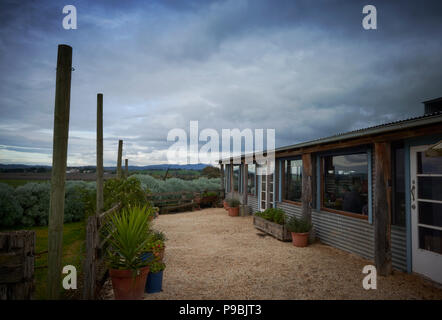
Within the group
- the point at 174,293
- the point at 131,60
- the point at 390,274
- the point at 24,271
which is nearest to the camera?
the point at 24,271

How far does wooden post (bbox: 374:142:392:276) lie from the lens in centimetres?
416

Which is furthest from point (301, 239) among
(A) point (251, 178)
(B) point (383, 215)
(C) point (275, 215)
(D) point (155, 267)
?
(A) point (251, 178)

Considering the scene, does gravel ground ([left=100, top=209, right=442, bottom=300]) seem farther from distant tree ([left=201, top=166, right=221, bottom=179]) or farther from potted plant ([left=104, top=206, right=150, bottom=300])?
distant tree ([left=201, top=166, right=221, bottom=179])

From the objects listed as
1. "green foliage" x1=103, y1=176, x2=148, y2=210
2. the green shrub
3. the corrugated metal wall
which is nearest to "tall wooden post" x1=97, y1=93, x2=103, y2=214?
"green foliage" x1=103, y1=176, x2=148, y2=210

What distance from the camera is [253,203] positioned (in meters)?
11.5

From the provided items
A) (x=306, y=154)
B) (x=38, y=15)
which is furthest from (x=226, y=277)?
(x=38, y=15)

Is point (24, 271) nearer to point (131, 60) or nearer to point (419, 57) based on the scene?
point (131, 60)

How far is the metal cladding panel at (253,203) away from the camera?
11.1 metres

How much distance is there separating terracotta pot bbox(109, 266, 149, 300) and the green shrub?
661cm

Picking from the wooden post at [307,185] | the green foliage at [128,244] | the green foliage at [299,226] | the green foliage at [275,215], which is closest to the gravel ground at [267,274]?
the green foliage at [299,226]

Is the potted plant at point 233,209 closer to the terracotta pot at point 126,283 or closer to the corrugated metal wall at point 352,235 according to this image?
the corrugated metal wall at point 352,235

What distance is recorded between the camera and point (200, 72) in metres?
10.2

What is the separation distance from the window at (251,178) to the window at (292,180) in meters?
2.90

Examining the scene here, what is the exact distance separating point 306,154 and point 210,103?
8982mm
